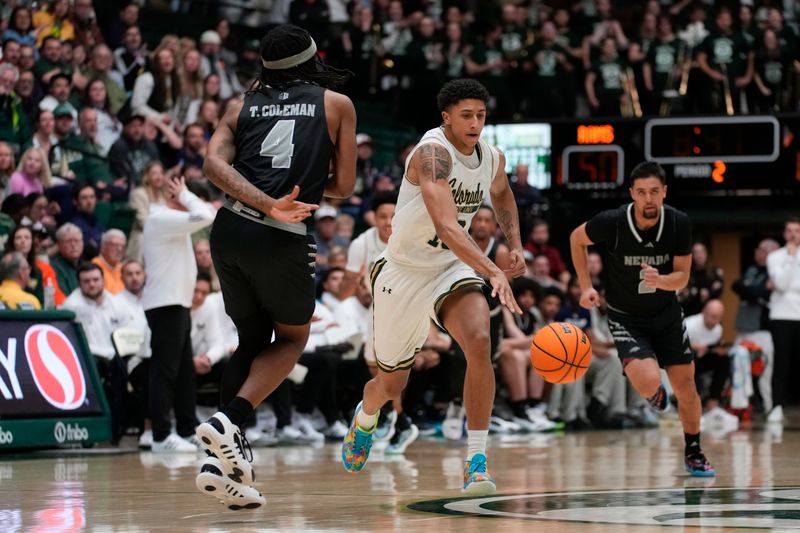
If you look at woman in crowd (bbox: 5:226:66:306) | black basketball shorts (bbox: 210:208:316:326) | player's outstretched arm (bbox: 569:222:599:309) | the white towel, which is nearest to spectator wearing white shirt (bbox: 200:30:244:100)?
woman in crowd (bbox: 5:226:66:306)

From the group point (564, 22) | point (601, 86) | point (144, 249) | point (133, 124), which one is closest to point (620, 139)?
point (601, 86)

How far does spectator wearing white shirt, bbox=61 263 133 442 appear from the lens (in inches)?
495

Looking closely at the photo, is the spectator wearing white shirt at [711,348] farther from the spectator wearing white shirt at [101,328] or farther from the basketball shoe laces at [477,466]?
the basketball shoe laces at [477,466]

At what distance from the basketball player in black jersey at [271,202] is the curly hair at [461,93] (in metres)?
0.95

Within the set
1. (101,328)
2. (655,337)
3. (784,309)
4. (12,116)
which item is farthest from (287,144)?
(784,309)

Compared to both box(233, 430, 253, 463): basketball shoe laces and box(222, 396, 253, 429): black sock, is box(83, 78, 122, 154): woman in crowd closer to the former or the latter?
box(222, 396, 253, 429): black sock

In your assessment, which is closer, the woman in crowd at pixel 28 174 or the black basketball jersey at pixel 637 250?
the black basketball jersey at pixel 637 250

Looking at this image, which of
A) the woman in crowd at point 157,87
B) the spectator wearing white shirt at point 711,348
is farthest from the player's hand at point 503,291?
the spectator wearing white shirt at point 711,348

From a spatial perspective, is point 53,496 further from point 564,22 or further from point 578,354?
point 564,22

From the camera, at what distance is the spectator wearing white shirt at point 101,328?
12578 millimetres

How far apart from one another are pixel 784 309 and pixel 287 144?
11.0 m

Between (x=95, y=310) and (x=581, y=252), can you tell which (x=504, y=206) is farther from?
(x=95, y=310)

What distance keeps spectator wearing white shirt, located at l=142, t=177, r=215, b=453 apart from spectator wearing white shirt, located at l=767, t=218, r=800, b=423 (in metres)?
7.57

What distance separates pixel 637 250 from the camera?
9648 millimetres
